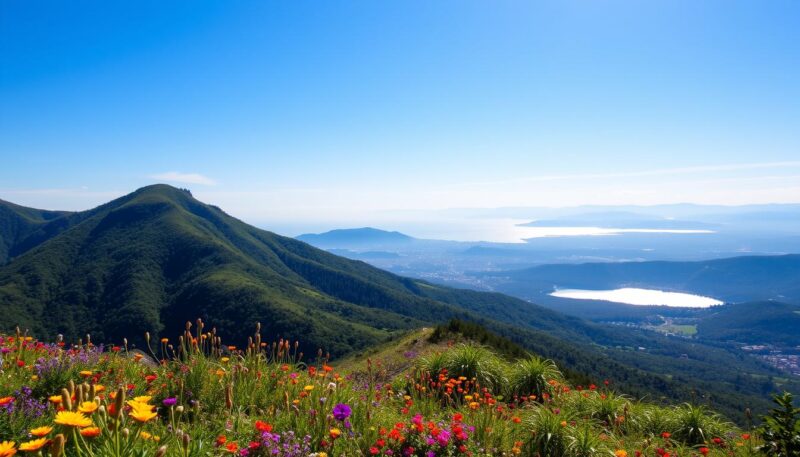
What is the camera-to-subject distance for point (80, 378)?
5.16m

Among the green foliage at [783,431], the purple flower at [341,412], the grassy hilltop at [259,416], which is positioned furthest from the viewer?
the green foliage at [783,431]

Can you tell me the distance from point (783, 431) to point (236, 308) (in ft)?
378

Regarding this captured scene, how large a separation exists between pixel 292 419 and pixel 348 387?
112cm

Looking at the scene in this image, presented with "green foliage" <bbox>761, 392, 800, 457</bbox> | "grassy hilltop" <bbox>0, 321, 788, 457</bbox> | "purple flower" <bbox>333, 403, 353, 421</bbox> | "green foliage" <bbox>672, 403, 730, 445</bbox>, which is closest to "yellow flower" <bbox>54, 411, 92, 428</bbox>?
"grassy hilltop" <bbox>0, 321, 788, 457</bbox>

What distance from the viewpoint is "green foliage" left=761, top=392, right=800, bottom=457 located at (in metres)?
4.45

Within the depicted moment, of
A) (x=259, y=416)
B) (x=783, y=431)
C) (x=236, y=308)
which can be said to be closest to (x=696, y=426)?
(x=783, y=431)

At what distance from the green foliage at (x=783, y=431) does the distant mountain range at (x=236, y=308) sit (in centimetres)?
8396

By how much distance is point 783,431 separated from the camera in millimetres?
4551

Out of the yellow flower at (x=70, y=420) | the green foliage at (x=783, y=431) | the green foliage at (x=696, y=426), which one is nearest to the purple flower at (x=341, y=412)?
the yellow flower at (x=70, y=420)

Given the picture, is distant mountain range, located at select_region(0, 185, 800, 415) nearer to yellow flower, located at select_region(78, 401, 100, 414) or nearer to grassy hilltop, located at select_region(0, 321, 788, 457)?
grassy hilltop, located at select_region(0, 321, 788, 457)

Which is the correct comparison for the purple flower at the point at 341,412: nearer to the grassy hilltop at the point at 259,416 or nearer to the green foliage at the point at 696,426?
the grassy hilltop at the point at 259,416

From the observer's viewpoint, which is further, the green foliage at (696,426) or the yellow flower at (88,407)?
the green foliage at (696,426)

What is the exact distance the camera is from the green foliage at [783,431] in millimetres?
4449

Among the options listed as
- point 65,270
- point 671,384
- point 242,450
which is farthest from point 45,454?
point 65,270
